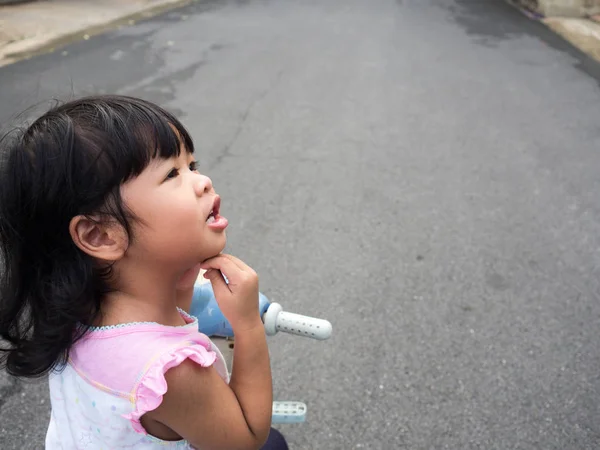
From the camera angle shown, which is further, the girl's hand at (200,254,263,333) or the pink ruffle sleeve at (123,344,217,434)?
the girl's hand at (200,254,263,333)

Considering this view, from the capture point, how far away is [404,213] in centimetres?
334

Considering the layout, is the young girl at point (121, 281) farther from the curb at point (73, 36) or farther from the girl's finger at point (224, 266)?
the curb at point (73, 36)

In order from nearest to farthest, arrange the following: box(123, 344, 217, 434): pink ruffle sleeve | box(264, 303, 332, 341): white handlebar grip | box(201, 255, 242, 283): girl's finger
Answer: box(123, 344, 217, 434): pink ruffle sleeve
box(201, 255, 242, 283): girl's finger
box(264, 303, 332, 341): white handlebar grip

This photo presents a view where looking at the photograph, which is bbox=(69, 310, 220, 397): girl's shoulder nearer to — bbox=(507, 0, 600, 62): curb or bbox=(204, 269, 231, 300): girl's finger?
bbox=(204, 269, 231, 300): girl's finger

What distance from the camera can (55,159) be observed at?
85cm

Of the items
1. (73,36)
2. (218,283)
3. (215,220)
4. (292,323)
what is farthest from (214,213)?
(73,36)

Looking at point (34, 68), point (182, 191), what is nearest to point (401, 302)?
point (182, 191)

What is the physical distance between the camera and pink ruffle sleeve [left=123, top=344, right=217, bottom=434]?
851 mm

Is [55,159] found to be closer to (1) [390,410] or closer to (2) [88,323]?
(2) [88,323]

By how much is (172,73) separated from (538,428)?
478cm

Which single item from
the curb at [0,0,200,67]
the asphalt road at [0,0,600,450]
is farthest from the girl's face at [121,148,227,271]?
the curb at [0,0,200,67]

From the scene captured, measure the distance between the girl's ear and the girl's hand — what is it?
0.15 meters

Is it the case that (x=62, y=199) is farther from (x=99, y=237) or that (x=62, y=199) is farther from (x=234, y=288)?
(x=234, y=288)

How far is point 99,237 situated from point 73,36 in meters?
7.16
